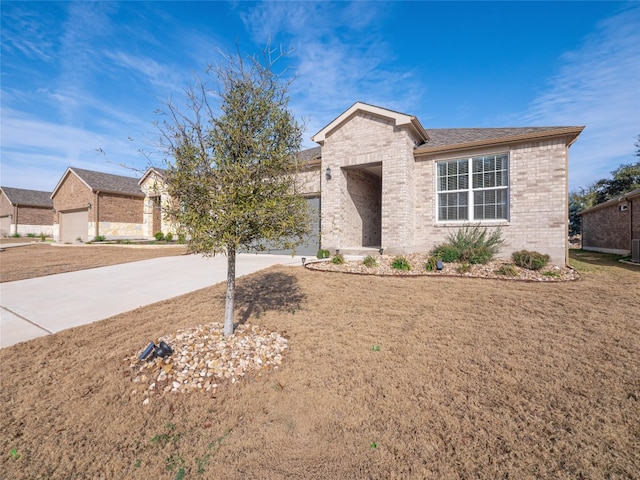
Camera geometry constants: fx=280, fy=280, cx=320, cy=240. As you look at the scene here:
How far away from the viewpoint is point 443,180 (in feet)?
33.6

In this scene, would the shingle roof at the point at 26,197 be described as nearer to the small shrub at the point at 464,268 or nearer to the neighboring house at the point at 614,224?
the small shrub at the point at 464,268

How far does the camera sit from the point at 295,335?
4316mm

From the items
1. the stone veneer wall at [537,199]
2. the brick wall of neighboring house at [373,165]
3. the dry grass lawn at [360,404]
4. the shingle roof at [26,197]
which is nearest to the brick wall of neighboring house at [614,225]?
the stone veneer wall at [537,199]

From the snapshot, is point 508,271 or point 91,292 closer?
point 91,292

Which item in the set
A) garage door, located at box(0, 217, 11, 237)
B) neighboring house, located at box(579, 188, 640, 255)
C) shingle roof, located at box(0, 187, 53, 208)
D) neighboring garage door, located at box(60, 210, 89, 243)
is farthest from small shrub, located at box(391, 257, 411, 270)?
garage door, located at box(0, 217, 11, 237)

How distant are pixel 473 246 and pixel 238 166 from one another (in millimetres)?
7961

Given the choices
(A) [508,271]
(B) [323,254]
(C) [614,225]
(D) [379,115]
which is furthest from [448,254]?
(C) [614,225]

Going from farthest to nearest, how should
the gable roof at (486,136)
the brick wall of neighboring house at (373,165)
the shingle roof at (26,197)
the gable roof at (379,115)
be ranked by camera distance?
the shingle roof at (26,197) → the brick wall of neighboring house at (373,165) → the gable roof at (379,115) → the gable roof at (486,136)

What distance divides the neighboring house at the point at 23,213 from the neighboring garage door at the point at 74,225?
13.1 m

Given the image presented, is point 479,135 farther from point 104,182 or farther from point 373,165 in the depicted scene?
point 104,182

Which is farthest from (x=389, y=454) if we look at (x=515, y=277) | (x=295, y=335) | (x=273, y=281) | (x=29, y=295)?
(x=29, y=295)

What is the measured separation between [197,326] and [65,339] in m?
1.89

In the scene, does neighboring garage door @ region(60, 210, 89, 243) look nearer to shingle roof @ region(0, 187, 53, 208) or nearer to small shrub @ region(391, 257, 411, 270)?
shingle roof @ region(0, 187, 53, 208)

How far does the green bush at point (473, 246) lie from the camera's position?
8336mm
